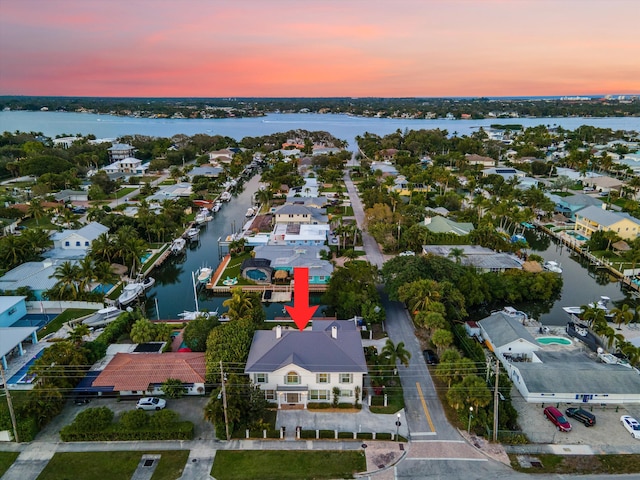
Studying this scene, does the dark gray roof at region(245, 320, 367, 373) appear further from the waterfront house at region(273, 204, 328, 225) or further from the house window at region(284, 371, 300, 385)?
the waterfront house at region(273, 204, 328, 225)

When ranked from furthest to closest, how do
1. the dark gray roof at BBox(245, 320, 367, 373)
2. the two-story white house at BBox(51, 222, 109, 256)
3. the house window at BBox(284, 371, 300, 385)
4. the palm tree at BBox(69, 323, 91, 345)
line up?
the two-story white house at BBox(51, 222, 109, 256) → the palm tree at BBox(69, 323, 91, 345) → the house window at BBox(284, 371, 300, 385) → the dark gray roof at BBox(245, 320, 367, 373)

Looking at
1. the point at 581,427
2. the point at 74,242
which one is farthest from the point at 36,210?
the point at 581,427

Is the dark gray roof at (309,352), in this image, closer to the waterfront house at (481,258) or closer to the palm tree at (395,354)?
the palm tree at (395,354)

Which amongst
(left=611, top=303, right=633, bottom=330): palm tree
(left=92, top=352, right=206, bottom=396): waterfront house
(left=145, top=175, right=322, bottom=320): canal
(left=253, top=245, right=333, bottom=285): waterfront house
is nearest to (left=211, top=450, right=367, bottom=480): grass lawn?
(left=92, top=352, right=206, bottom=396): waterfront house

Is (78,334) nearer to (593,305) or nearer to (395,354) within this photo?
(395,354)

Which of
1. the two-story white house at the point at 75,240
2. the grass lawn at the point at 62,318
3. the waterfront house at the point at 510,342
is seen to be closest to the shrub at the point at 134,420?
the grass lawn at the point at 62,318

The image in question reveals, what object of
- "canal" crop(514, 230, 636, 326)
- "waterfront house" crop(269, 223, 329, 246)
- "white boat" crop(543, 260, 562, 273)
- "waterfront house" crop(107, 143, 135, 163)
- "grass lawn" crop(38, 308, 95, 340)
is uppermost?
"waterfront house" crop(107, 143, 135, 163)
